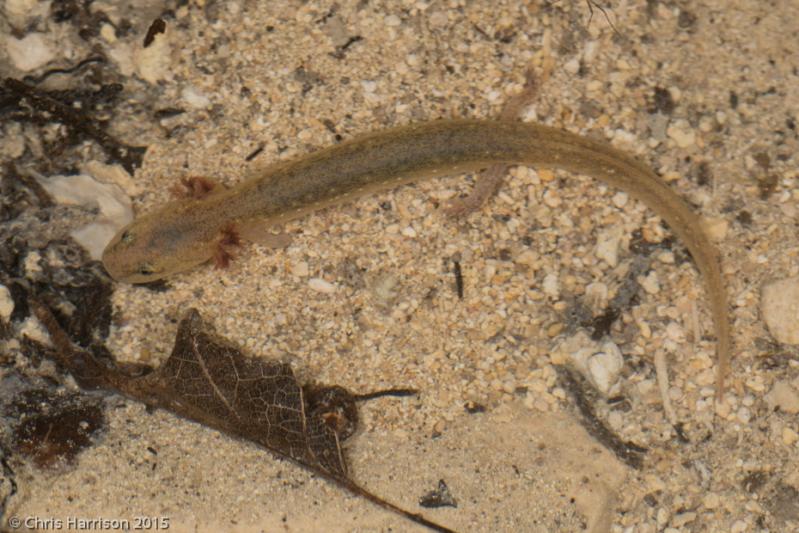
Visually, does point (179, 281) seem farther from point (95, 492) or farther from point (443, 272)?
point (443, 272)

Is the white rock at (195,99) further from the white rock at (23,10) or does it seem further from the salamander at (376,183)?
the white rock at (23,10)

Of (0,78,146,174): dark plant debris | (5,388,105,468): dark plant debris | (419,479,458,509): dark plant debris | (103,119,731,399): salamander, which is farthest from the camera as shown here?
(0,78,146,174): dark plant debris

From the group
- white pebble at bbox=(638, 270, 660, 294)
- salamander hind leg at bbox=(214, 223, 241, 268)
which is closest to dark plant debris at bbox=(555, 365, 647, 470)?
white pebble at bbox=(638, 270, 660, 294)

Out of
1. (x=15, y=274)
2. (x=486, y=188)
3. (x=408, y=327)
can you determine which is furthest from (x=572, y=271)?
(x=15, y=274)

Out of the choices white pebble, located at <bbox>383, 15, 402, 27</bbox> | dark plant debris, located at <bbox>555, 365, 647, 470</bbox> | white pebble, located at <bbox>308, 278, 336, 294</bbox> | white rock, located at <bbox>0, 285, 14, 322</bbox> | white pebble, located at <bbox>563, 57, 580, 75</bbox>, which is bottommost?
white rock, located at <bbox>0, 285, 14, 322</bbox>

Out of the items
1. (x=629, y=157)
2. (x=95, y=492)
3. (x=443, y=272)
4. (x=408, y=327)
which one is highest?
(x=629, y=157)

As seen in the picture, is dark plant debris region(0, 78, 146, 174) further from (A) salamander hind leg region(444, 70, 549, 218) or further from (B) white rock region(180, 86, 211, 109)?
(A) salamander hind leg region(444, 70, 549, 218)

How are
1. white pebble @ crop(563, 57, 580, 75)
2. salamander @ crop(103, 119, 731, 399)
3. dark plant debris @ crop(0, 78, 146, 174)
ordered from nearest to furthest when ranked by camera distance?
salamander @ crop(103, 119, 731, 399) < dark plant debris @ crop(0, 78, 146, 174) < white pebble @ crop(563, 57, 580, 75)
